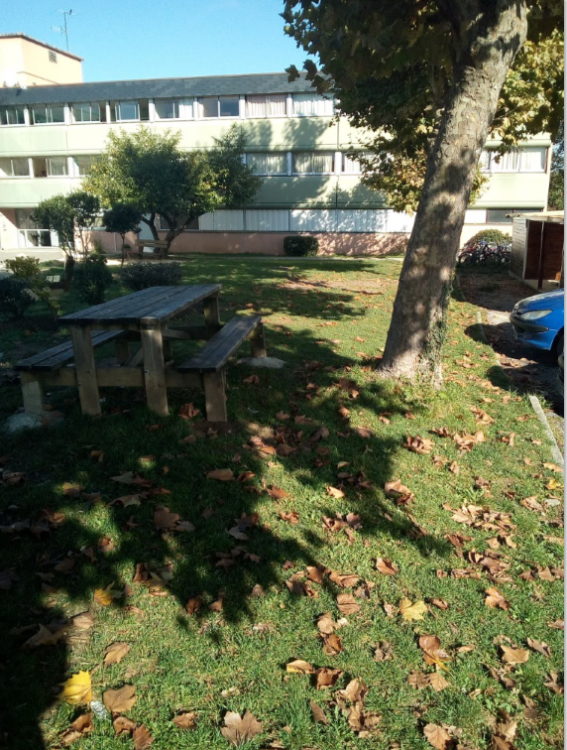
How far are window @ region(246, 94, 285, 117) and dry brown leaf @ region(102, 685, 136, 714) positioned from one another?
38596 mm

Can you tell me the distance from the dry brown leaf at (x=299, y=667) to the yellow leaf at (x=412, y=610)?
26.7 inches

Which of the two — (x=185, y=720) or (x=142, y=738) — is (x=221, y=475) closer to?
(x=185, y=720)

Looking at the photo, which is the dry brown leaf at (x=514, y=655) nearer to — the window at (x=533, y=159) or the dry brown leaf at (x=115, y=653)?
the dry brown leaf at (x=115, y=653)

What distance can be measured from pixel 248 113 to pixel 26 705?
39.3 m

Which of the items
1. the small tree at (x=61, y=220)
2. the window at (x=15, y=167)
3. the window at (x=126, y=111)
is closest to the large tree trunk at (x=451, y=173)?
the small tree at (x=61, y=220)

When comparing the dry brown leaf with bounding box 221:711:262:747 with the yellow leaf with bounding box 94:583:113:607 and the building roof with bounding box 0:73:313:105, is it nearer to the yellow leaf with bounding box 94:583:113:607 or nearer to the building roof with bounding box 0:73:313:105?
the yellow leaf with bounding box 94:583:113:607

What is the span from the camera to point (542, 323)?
9672 millimetres

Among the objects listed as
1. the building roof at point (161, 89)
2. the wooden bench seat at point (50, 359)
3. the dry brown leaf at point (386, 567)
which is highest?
the building roof at point (161, 89)

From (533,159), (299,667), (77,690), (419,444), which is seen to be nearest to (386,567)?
(299,667)

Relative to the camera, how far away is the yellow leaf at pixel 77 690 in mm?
2873

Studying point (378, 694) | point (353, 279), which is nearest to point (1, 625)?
point (378, 694)

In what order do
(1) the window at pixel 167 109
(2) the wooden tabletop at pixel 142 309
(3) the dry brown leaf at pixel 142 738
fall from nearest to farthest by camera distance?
(3) the dry brown leaf at pixel 142 738, (2) the wooden tabletop at pixel 142 309, (1) the window at pixel 167 109

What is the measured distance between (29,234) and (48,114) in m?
7.64

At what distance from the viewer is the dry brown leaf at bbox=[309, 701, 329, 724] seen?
2871 millimetres
